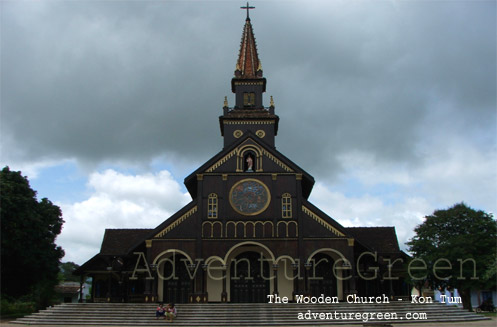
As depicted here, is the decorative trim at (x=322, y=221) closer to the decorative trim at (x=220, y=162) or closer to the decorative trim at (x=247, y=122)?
the decorative trim at (x=220, y=162)

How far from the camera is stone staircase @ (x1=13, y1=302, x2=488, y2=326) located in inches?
1093

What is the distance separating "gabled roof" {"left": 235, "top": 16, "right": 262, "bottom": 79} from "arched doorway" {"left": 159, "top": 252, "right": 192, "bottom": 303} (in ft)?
57.7

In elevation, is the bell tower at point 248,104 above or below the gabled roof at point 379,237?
above

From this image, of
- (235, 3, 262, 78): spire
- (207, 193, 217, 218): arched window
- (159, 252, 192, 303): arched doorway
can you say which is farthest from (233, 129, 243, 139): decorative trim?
(159, 252, 192, 303): arched doorway

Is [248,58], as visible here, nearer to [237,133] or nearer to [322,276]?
[237,133]

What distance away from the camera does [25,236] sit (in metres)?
32.3

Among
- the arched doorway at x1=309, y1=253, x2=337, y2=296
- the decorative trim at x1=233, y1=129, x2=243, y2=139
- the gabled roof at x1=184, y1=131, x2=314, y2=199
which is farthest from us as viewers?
the decorative trim at x1=233, y1=129, x2=243, y2=139

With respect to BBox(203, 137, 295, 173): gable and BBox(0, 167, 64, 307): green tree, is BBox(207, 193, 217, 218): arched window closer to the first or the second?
BBox(203, 137, 295, 173): gable

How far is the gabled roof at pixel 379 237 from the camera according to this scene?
132ft

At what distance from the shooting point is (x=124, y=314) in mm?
28906

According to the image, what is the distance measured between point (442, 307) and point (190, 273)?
1623cm

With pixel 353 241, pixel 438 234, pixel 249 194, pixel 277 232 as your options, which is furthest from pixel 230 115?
pixel 438 234

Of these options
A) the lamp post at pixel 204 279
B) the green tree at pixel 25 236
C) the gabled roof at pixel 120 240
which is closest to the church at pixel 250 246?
the lamp post at pixel 204 279

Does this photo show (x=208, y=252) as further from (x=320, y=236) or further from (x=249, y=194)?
(x=320, y=236)
